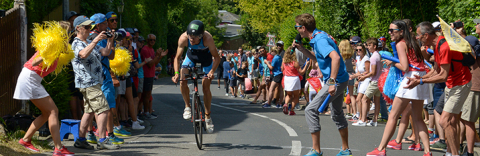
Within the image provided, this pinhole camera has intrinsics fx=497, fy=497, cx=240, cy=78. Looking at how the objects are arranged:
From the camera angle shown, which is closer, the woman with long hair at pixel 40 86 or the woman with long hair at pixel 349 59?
the woman with long hair at pixel 40 86

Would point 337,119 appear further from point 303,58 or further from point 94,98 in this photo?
point 303,58

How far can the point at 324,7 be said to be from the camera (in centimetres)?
1962

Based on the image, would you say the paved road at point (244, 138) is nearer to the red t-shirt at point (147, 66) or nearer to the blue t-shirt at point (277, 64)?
the red t-shirt at point (147, 66)

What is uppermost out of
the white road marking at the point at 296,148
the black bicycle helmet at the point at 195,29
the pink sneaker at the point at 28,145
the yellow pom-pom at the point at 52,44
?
the black bicycle helmet at the point at 195,29

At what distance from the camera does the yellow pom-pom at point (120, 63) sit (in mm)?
8344

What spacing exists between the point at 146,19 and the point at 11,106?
1186 inches

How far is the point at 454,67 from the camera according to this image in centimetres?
628

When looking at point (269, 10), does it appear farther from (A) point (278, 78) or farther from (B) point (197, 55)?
(B) point (197, 55)

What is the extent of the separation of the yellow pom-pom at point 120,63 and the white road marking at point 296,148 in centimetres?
309

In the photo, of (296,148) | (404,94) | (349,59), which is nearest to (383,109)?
(349,59)

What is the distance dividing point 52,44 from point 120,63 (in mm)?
2232

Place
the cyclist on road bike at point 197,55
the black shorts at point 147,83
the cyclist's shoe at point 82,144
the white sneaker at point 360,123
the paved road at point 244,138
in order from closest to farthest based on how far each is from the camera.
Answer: the cyclist's shoe at point 82,144
the cyclist on road bike at point 197,55
the paved road at point 244,138
the white sneaker at point 360,123
the black shorts at point 147,83

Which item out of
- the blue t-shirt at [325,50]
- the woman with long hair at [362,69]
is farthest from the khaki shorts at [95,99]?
the woman with long hair at [362,69]

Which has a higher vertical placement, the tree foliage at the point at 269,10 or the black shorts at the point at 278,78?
the tree foliage at the point at 269,10
